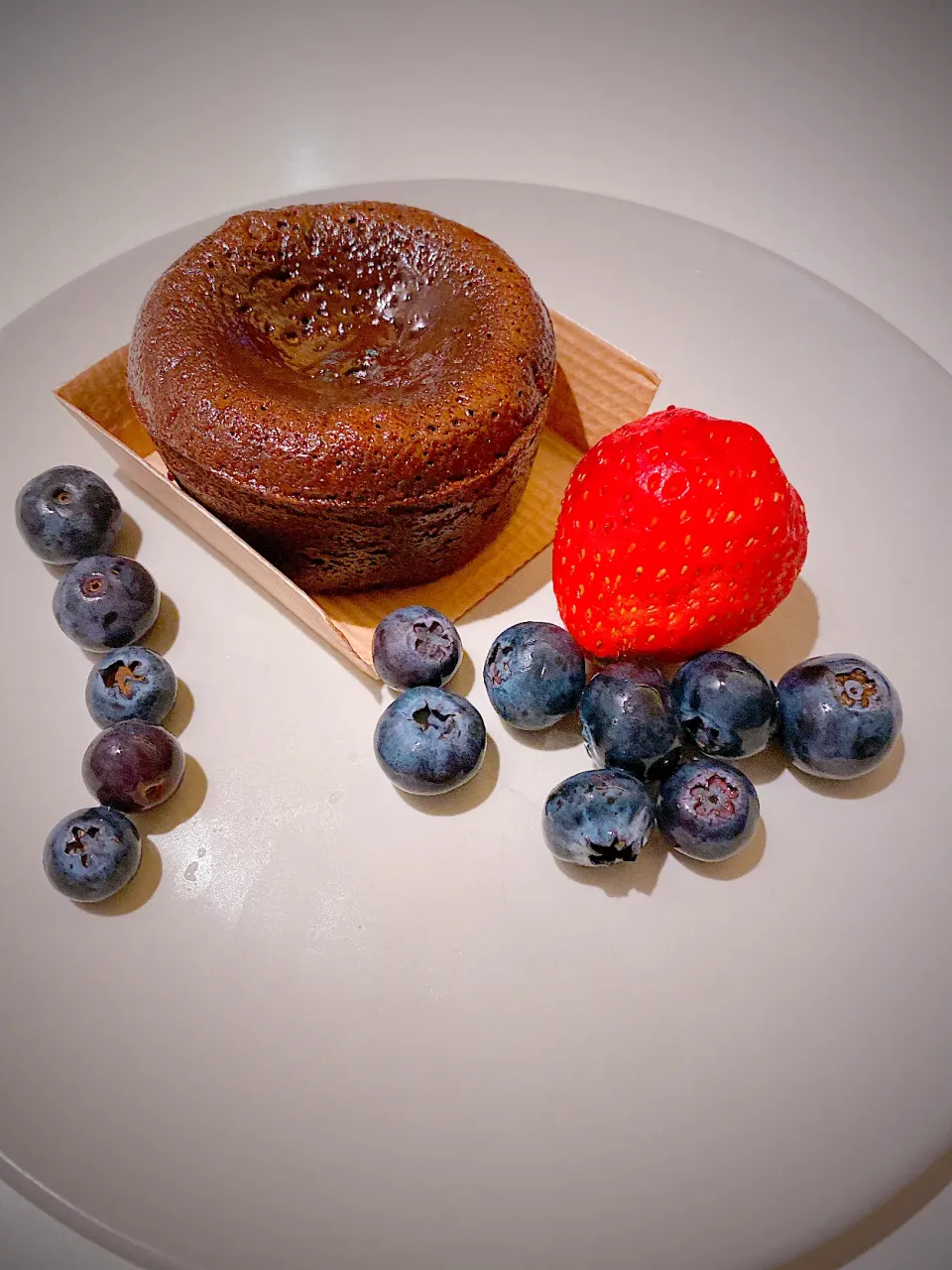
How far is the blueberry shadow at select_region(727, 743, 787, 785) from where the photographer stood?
1701mm

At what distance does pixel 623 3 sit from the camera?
10.9 feet

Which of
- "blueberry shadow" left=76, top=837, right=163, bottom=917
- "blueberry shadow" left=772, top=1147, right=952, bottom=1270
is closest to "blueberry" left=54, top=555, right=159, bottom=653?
"blueberry shadow" left=76, top=837, right=163, bottom=917

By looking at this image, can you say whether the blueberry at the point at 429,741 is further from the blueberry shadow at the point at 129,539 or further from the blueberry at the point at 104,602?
the blueberry shadow at the point at 129,539

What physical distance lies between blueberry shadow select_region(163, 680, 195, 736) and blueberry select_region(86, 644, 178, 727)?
Result: 0.05 m

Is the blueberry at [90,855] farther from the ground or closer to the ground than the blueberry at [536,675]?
closer to the ground

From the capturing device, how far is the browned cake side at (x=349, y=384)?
1.68 m

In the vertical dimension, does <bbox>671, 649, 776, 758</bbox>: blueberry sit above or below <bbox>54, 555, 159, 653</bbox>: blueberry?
above

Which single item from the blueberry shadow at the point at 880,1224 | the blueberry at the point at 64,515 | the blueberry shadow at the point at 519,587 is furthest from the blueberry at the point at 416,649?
the blueberry shadow at the point at 880,1224

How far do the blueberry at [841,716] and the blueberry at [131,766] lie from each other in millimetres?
1011

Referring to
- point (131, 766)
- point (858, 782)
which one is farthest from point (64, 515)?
point (858, 782)

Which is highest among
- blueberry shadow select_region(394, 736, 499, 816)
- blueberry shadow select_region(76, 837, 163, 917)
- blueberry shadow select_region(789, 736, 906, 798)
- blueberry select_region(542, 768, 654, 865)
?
blueberry shadow select_region(789, 736, 906, 798)

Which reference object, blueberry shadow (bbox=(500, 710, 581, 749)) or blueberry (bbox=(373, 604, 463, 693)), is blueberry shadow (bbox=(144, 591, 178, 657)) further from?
blueberry shadow (bbox=(500, 710, 581, 749))

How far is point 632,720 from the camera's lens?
5.08 ft

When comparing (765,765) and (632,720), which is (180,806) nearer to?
(632,720)
